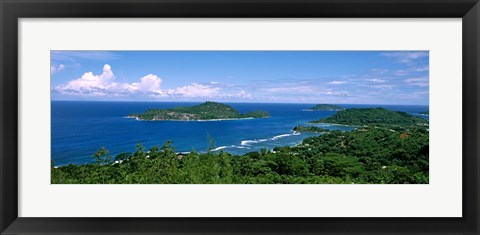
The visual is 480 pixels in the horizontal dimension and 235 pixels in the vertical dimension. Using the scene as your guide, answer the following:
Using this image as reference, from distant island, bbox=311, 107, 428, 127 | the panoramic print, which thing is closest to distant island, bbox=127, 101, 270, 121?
the panoramic print

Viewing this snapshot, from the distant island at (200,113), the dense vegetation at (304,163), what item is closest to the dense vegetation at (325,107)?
the dense vegetation at (304,163)

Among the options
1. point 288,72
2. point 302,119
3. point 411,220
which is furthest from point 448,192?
point 288,72

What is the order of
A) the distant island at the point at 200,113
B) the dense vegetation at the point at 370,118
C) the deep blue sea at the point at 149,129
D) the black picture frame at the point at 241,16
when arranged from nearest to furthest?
1. the black picture frame at the point at 241,16
2. the deep blue sea at the point at 149,129
3. the distant island at the point at 200,113
4. the dense vegetation at the point at 370,118

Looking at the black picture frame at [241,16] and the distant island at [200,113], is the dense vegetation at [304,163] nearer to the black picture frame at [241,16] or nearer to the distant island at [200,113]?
the distant island at [200,113]

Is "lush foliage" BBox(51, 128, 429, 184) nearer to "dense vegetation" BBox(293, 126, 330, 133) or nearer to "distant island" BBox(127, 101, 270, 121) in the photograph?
"dense vegetation" BBox(293, 126, 330, 133)

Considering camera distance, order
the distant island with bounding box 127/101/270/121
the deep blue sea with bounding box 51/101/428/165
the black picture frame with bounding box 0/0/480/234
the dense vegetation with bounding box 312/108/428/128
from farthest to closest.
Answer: the dense vegetation with bounding box 312/108/428/128 → the distant island with bounding box 127/101/270/121 → the deep blue sea with bounding box 51/101/428/165 → the black picture frame with bounding box 0/0/480/234

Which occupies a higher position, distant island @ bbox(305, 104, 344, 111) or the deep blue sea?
distant island @ bbox(305, 104, 344, 111)

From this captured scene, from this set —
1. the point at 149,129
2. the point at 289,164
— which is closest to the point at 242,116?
the point at 289,164
